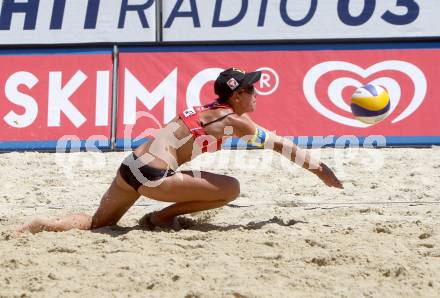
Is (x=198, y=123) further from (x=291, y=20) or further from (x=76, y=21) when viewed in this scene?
(x=76, y=21)

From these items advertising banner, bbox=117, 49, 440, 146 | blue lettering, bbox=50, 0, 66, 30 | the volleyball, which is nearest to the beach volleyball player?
the volleyball

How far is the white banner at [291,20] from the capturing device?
10.9 metres

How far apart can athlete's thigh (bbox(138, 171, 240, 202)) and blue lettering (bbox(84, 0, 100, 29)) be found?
6197 mm

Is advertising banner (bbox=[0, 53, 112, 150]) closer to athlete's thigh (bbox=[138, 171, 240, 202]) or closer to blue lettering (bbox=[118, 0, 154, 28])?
blue lettering (bbox=[118, 0, 154, 28])

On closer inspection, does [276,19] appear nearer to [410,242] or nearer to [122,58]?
[122,58]

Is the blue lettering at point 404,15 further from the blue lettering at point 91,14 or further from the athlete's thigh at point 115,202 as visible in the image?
the athlete's thigh at point 115,202

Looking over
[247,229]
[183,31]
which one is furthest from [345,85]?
[247,229]

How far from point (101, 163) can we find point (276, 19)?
3607mm

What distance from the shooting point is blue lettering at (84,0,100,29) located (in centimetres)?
1120

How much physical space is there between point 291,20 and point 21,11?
3.73m

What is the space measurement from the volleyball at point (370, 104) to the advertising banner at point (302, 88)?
118 inches

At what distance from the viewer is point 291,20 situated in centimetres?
1105

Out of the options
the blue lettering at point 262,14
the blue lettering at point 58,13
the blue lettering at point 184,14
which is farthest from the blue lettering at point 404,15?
the blue lettering at point 58,13

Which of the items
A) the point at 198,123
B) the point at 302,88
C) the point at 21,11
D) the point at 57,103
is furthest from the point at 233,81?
the point at 21,11
